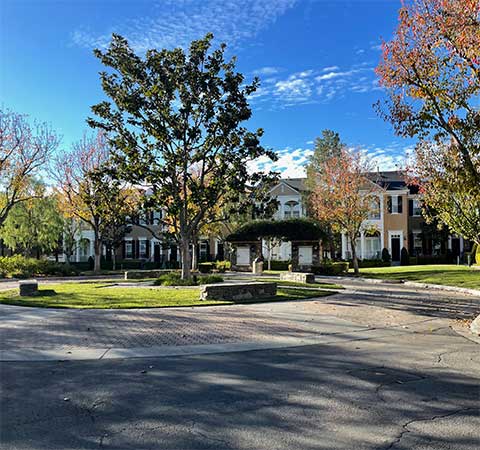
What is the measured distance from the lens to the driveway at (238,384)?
14.1ft

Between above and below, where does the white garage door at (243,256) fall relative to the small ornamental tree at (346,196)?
below

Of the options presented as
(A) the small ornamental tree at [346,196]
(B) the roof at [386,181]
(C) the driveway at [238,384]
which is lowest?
(C) the driveway at [238,384]

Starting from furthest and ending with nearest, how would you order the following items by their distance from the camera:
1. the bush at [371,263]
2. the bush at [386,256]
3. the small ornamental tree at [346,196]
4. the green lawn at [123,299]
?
the bush at [386,256]
the bush at [371,263]
the small ornamental tree at [346,196]
the green lawn at [123,299]

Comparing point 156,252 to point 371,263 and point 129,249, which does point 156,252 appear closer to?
point 129,249

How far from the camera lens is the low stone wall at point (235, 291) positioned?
14.7 meters

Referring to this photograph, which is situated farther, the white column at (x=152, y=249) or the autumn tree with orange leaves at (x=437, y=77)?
the white column at (x=152, y=249)

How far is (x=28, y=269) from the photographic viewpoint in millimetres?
33875

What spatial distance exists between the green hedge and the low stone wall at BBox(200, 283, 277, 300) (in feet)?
74.0

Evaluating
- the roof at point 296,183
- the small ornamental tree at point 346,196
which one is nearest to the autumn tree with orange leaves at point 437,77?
the small ornamental tree at point 346,196

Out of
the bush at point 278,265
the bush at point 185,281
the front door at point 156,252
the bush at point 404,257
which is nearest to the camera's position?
the bush at point 185,281

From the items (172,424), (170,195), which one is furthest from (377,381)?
(170,195)

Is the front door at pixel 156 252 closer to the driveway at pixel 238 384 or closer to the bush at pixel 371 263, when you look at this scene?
the bush at pixel 371 263

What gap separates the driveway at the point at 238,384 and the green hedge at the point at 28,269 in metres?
24.2

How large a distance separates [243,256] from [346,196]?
12894mm
